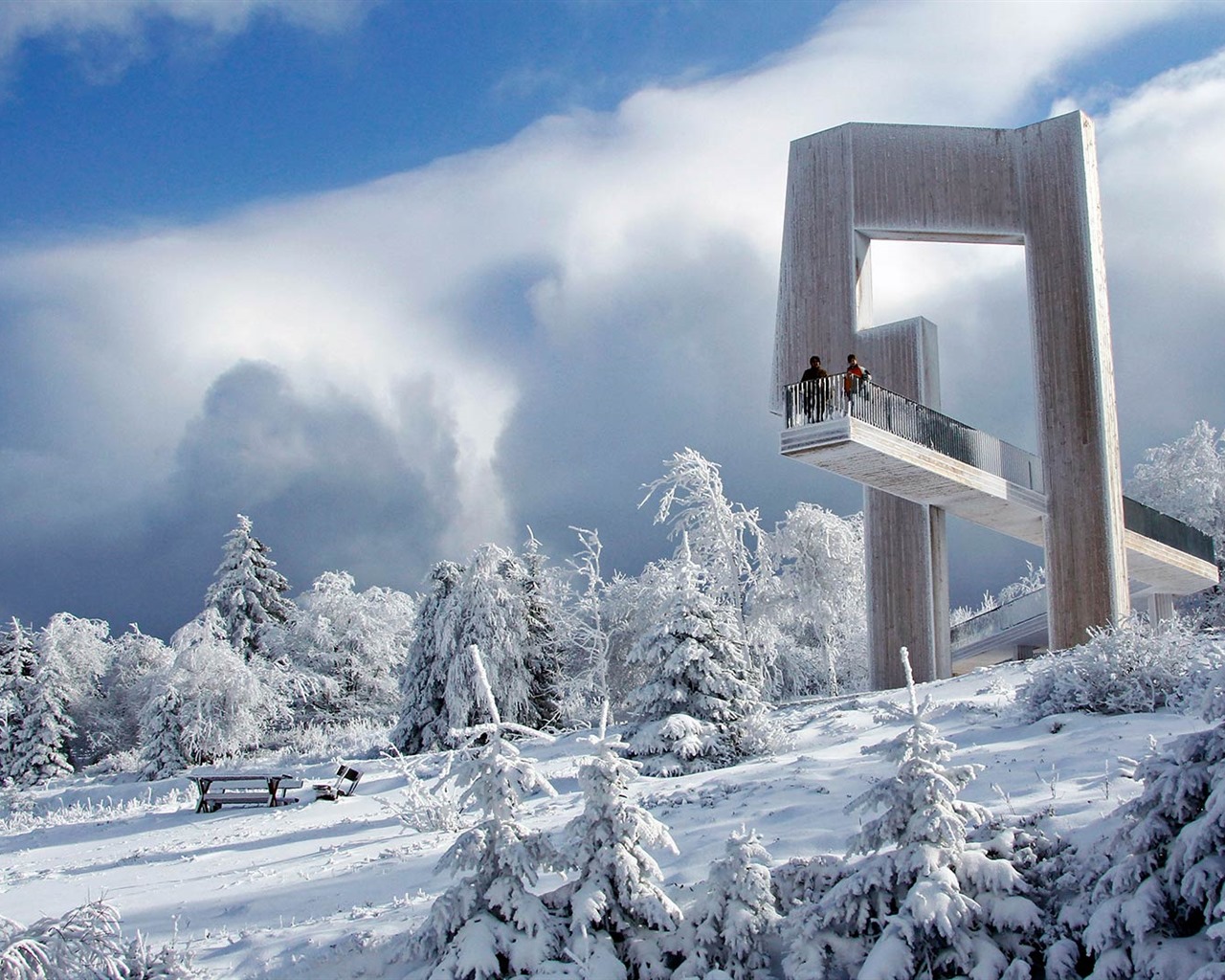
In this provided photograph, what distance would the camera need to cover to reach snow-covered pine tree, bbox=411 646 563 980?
6113 millimetres

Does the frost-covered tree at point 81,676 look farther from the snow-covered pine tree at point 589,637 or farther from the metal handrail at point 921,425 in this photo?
the metal handrail at point 921,425

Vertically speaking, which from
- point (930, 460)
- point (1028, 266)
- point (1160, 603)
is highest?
point (1028, 266)

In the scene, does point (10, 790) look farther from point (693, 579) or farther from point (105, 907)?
point (105, 907)

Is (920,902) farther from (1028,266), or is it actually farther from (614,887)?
(1028,266)

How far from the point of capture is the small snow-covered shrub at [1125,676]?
34.9ft

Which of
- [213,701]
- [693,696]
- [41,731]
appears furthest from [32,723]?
[693,696]

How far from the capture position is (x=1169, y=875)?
5.09 metres

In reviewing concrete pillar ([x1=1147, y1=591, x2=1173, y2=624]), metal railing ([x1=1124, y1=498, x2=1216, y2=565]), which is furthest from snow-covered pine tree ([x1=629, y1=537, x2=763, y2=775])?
concrete pillar ([x1=1147, y1=591, x2=1173, y2=624])

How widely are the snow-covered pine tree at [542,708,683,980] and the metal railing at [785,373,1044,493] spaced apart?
31.4 ft

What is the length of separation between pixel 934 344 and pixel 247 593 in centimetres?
3532

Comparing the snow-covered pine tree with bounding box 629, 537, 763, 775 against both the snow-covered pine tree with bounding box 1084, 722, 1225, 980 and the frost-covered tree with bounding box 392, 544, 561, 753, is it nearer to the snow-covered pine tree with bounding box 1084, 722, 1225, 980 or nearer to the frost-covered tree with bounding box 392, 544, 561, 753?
the snow-covered pine tree with bounding box 1084, 722, 1225, 980

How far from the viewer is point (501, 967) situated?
625 cm

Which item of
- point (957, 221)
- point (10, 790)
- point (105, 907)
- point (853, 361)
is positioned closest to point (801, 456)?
point (853, 361)

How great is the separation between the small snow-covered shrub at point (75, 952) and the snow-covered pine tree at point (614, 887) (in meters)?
2.64
